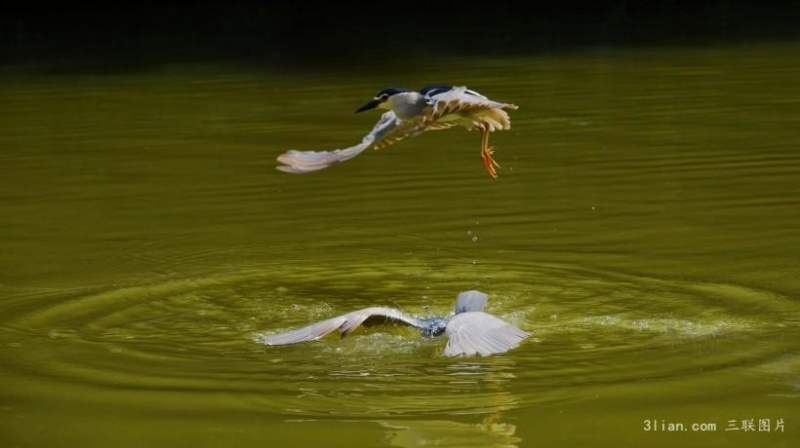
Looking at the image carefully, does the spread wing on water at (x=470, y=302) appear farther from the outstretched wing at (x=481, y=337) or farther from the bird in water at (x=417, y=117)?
the bird in water at (x=417, y=117)

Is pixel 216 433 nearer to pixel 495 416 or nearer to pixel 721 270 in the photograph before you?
pixel 495 416

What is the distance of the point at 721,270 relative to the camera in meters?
6.12

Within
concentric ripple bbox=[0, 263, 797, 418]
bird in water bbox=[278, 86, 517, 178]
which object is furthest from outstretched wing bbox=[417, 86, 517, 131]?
concentric ripple bbox=[0, 263, 797, 418]

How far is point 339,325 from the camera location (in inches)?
198

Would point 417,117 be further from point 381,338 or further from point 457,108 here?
point 381,338

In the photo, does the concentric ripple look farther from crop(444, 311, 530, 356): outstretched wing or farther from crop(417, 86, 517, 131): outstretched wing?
crop(417, 86, 517, 131): outstretched wing

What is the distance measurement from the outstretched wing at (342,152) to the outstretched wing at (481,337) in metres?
0.64

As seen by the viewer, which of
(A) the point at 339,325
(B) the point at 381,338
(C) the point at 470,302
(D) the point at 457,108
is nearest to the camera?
(D) the point at 457,108

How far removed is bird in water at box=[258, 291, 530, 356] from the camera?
4.89m

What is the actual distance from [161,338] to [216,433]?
1.12 meters

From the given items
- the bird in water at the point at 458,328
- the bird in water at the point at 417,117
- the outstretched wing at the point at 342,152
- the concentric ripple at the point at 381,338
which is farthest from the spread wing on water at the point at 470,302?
the outstretched wing at the point at 342,152

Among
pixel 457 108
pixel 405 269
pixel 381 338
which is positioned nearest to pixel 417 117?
pixel 457 108

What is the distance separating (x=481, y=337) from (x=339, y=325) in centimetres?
47

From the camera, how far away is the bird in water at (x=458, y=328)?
16.1 feet
